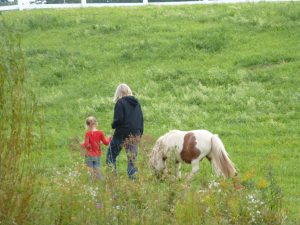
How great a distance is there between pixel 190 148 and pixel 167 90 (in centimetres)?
839

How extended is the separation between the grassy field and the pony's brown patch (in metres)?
0.38

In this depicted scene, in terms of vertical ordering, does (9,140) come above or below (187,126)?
above

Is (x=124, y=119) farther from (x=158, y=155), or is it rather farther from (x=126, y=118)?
(x=158, y=155)

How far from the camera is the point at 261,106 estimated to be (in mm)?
18328

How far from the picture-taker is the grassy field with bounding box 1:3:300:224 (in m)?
8.23

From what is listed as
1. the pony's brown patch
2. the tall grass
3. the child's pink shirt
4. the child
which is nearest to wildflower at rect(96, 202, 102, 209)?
the tall grass

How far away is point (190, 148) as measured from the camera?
474 inches

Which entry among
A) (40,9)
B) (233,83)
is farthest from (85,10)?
(233,83)

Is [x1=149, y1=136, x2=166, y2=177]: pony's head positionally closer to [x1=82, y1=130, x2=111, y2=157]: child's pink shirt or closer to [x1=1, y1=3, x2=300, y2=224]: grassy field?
[x1=1, y1=3, x2=300, y2=224]: grassy field

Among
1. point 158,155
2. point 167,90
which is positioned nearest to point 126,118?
point 158,155

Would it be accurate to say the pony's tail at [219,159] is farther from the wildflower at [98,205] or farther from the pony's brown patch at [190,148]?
the wildflower at [98,205]

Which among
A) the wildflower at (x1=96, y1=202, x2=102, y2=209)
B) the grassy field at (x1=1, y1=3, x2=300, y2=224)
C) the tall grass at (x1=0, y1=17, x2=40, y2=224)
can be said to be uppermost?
the tall grass at (x1=0, y1=17, x2=40, y2=224)

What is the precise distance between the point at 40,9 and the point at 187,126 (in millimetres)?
16510

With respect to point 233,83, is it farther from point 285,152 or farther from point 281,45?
point 285,152
